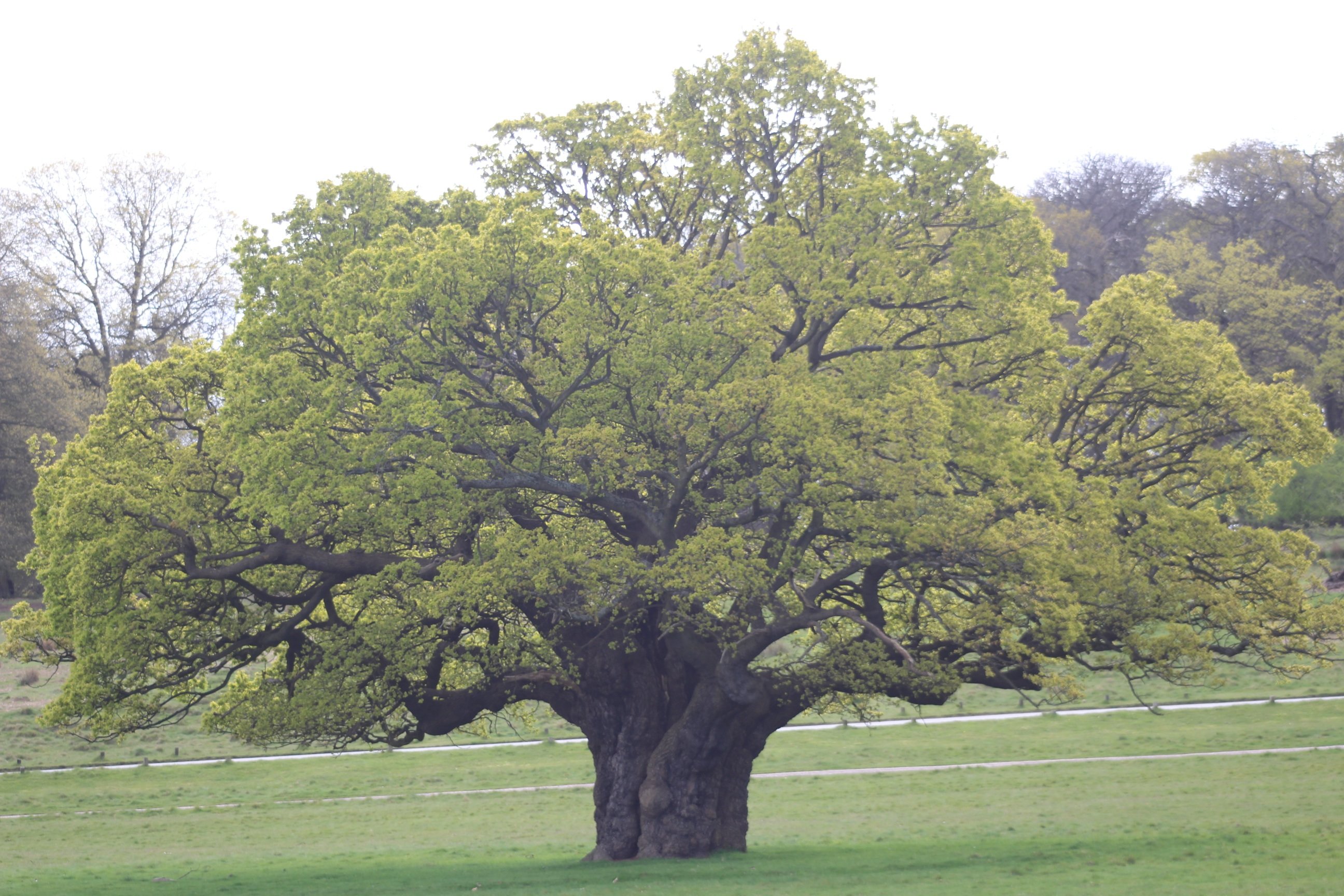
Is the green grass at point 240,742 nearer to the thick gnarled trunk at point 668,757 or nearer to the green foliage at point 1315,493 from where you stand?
the green foliage at point 1315,493

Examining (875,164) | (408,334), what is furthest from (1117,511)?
(408,334)

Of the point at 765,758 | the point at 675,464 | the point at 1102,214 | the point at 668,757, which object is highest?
the point at 1102,214

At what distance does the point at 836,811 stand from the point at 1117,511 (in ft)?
50.0

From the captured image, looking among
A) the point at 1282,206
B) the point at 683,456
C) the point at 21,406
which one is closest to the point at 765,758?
the point at 683,456

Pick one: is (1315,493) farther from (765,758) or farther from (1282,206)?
(1282,206)

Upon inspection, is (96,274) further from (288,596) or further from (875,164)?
(875,164)

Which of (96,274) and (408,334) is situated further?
(96,274)

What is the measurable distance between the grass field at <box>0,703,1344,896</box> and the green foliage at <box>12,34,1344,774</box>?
305cm

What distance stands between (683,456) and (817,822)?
15.0 metres

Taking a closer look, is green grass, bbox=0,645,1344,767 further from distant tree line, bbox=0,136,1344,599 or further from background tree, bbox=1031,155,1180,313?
background tree, bbox=1031,155,1180,313

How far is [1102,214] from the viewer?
289 ft

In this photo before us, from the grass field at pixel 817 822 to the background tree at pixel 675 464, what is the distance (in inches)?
115

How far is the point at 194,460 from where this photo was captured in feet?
63.5

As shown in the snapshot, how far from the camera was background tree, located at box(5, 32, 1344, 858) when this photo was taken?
17391mm
